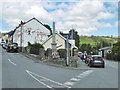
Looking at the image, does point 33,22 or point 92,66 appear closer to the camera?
point 92,66

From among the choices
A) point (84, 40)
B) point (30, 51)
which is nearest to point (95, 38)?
point (84, 40)

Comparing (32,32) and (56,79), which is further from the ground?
(32,32)

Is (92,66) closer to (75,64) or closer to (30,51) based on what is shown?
(75,64)

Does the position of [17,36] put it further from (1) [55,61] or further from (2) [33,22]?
(1) [55,61]

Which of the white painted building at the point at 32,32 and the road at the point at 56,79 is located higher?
the white painted building at the point at 32,32

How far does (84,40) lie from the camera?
150375mm

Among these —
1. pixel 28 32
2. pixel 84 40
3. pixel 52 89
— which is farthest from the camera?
pixel 84 40

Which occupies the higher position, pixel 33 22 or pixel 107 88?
pixel 33 22

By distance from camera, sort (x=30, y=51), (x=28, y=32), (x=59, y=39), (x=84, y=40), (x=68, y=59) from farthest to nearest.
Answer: (x=84, y=40)
(x=28, y=32)
(x=59, y=39)
(x=30, y=51)
(x=68, y=59)

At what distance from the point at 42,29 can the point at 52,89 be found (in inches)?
3005

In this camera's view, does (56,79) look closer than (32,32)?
Yes

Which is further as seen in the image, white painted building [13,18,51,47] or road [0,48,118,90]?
white painted building [13,18,51,47]

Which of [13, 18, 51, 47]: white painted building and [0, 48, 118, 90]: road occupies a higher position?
[13, 18, 51, 47]: white painted building

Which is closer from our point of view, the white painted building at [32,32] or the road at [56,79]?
the road at [56,79]
